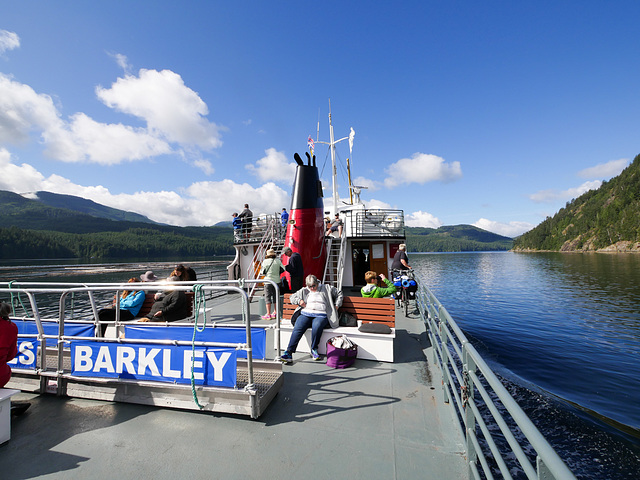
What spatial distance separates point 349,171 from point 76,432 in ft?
58.8

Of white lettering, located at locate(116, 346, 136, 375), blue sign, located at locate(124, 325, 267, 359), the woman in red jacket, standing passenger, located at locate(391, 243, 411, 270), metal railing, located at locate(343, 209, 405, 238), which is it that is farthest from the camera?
metal railing, located at locate(343, 209, 405, 238)

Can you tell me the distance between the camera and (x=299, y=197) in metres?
9.16

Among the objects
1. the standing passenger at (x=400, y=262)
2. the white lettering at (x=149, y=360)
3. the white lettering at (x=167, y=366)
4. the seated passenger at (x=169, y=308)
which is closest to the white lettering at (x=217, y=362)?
the white lettering at (x=167, y=366)

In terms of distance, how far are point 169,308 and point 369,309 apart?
12.0ft

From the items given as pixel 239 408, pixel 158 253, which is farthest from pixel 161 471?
pixel 158 253

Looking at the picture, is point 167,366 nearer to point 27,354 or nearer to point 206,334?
point 206,334

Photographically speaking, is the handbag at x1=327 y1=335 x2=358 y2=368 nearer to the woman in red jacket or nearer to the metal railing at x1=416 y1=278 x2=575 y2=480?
the metal railing at x1=416 y1=278 x2=575 y2=480

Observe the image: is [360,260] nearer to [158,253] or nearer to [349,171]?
[349,171]

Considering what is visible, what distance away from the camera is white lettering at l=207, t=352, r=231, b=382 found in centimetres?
341

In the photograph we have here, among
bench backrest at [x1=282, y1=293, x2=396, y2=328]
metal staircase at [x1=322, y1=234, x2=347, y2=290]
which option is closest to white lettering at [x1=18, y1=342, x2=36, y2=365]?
bench backrest at [x1=282, y1=293, x2=396, y2=328]

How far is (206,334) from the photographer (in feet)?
12.3

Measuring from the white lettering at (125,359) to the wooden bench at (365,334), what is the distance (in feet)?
8.64

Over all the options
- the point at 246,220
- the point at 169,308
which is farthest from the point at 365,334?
the point at 246,220

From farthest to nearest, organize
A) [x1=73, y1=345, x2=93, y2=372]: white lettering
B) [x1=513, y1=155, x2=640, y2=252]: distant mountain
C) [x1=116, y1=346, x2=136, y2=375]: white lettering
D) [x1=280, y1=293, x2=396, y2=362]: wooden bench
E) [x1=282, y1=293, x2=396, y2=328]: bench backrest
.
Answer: [x1=513, y1=155, x2=640, y2=252]: distant mountain
[x1=282, y1=293, x2=396, y2=328]: bench backrest
[x1=280, y1=293, x2=396, y2=362]: wooden bench
[x1=73, y1=345, x2=93, y2=372]: white lettering
[x1=116, y1=346, x2=136, y2=375]: white lettering
